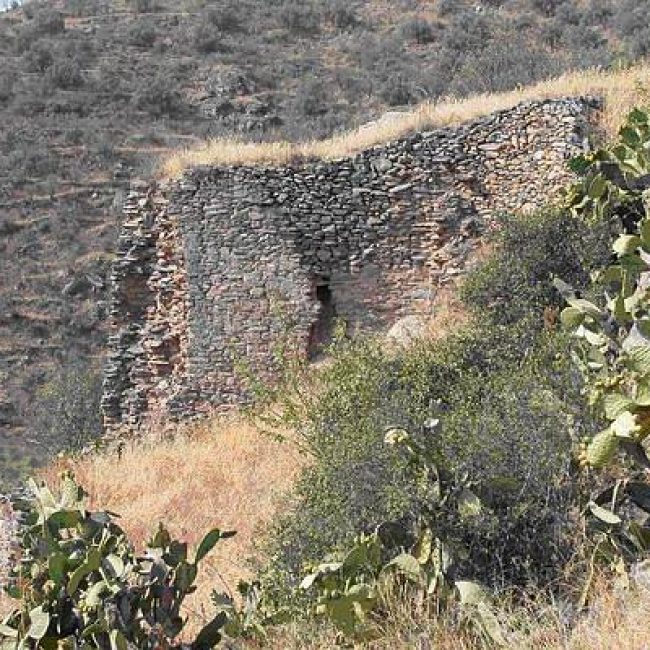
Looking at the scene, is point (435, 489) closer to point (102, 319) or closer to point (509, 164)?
point (509, 164)

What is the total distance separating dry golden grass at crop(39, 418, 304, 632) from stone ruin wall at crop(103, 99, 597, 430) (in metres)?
1.56

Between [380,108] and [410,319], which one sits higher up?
[410,319]

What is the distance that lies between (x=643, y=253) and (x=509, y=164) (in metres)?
7.48

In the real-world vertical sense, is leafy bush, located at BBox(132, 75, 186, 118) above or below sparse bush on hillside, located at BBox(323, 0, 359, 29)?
below

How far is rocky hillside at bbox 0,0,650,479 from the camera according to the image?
2127 centimetres

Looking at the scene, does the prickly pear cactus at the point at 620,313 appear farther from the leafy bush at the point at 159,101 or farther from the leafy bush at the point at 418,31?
the leafy bush at the point at 418,31

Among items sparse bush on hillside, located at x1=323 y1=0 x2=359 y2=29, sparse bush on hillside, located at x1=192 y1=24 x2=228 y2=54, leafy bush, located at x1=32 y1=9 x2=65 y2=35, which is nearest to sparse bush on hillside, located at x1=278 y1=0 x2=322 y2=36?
sparse bush on hillside, located at x1=323 y1=0 x2=359 y2=29

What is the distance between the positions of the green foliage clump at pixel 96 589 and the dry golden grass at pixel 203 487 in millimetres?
1054

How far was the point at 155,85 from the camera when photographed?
95.0 feet

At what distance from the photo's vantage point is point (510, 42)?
85.5 feet

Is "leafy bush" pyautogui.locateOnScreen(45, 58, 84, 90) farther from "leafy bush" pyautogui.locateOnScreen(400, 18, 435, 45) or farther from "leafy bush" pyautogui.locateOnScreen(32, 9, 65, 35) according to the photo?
"leafy bush" pyautogui.locateOnScreen(400, 18, 435, 45)

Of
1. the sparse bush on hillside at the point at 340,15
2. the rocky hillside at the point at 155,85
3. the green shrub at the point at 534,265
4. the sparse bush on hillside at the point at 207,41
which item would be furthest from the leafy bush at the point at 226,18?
the green shrub at the point at 534,265

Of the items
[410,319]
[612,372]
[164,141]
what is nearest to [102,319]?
[164,141]

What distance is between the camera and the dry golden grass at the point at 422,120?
1095 cm
